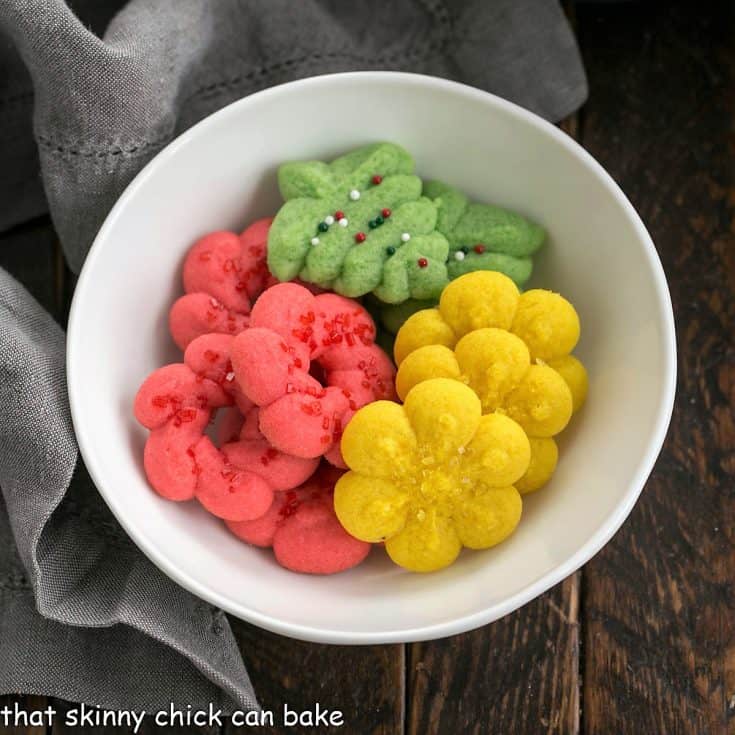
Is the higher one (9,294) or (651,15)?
(651,15)

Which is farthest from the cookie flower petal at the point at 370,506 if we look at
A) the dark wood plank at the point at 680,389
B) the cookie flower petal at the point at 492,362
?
the dark wood plank at the point at 680,389

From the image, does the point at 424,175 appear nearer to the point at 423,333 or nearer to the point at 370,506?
the point at 423,333

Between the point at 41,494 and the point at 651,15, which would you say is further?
the point at 651,15

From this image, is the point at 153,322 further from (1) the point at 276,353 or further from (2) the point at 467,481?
(2) the point at 467,481

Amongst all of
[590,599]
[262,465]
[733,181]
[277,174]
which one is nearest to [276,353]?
[262,465]

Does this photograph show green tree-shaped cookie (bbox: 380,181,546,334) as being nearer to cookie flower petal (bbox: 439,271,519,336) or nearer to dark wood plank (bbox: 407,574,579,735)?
cookie flower petal (bbox: 439,271,519,336)
